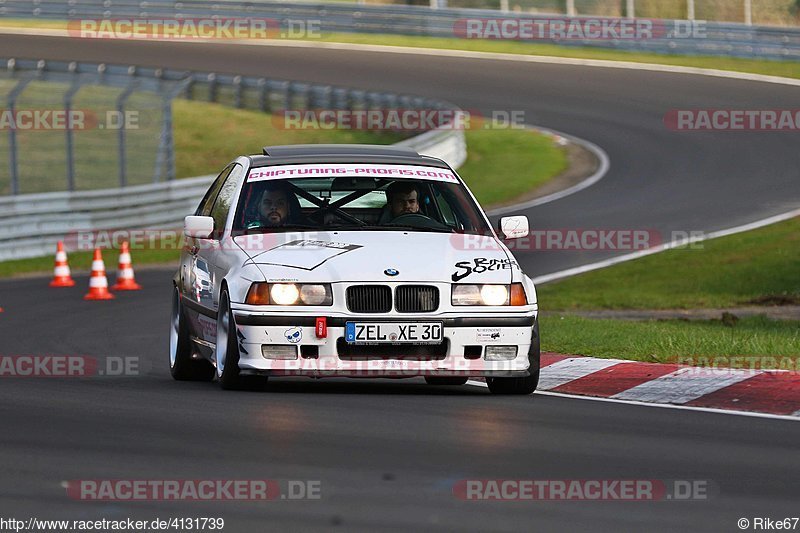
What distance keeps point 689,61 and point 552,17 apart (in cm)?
521

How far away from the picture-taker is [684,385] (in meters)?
10.1

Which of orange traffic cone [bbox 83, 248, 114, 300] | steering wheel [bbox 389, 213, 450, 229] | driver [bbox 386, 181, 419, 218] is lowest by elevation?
orange traffic cone [bbox 83, 248, 114, 300]

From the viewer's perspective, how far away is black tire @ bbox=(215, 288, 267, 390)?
31.9 feet

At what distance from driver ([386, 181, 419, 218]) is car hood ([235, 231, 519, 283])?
46cm

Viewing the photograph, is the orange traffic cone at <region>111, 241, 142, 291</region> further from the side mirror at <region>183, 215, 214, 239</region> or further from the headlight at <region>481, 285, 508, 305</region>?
the headlight at <region>481, 285, 508, 305</region>

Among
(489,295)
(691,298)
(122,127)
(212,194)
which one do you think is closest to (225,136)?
(122,127)

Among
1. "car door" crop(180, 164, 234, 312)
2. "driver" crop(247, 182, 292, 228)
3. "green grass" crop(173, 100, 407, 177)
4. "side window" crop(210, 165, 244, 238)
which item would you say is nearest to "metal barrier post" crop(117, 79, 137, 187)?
"green grass" crop(173, 100, 407, 177)

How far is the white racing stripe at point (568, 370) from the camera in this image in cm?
1073

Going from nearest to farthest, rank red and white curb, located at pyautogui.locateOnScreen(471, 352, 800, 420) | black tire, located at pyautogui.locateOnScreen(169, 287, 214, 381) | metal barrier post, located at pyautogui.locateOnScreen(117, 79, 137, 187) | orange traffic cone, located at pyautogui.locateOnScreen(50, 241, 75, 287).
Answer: red and white curb, located at pyautogui.locateOnScreen(471, 352, 800, 420) → black tire, located at pyautogui.locateOnScreen(169, 287, 214, 381) → orange traffic cone, located at pyautogui.locateOnScreen(50, 241, 75, 287) → metal barrier post, located at pyautogui.locateOnScreen(117, 79, 137, 187)

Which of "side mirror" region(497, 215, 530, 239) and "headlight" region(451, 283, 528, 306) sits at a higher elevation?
"side mirror" region(497, 215, 530, 239)

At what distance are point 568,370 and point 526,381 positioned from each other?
0.99 m

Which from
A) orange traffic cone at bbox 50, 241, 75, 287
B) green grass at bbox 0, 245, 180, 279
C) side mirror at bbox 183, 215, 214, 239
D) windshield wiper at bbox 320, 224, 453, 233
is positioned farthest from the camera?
green grass at bbox 0, 245, 180, 279

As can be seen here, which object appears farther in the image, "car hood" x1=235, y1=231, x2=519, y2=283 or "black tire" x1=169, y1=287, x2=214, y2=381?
"black tire" x1=169, y1=287, x2=214, y2=381

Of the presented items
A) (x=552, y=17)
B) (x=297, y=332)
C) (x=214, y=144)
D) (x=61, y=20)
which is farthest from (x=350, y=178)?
(x=61, y=20)
